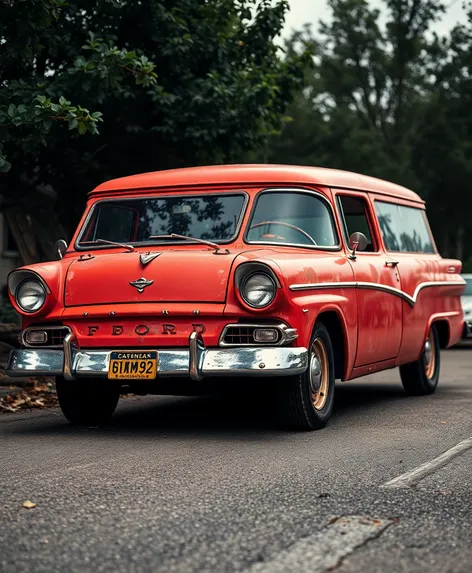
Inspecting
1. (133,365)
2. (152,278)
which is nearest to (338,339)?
(152,278)

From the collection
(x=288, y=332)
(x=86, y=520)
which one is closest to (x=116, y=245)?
(x=288, y=332)

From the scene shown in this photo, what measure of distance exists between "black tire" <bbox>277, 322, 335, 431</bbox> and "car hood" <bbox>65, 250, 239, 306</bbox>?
2.53 ft

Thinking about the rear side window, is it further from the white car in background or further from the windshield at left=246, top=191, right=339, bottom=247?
the white car in background

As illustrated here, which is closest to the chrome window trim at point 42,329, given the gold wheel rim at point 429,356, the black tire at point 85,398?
the black tire at point 85,398

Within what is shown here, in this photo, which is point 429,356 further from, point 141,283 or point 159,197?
point 141,283

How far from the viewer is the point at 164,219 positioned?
8.65m

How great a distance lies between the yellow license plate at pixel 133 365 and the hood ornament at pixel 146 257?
64 cm

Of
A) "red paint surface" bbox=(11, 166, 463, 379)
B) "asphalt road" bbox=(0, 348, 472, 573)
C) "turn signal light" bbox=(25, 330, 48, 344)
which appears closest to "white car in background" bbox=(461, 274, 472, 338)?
"red paint surface" bbox=(11, 166, 463, 379)

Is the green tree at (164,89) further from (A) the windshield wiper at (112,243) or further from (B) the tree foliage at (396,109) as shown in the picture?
(B) the tree foliage at (396,109)

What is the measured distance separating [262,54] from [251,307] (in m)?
8.95

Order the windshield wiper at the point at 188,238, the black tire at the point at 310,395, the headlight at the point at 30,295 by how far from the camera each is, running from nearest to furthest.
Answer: the black tire at the point at 310,395, the headlight at the point at 30,295, the windshield wiper at the point at 188,238

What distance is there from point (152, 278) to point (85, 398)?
128 cm

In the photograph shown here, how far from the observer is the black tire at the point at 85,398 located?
8344 millimetres

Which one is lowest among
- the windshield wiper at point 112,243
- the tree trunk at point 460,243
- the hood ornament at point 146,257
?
the tree trunk at point 460,243
